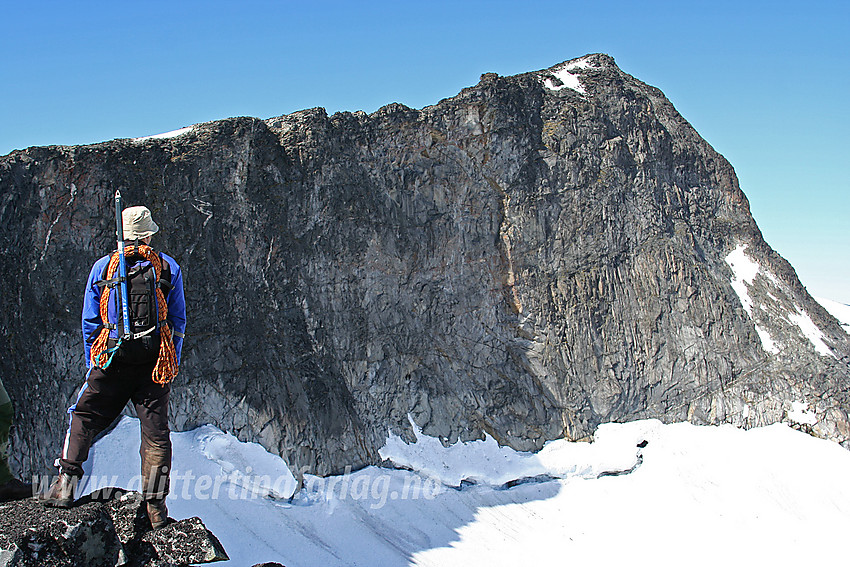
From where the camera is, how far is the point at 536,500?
2248cm

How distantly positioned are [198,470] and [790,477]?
20713mm

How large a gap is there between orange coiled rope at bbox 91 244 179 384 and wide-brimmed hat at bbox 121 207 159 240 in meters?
0.11

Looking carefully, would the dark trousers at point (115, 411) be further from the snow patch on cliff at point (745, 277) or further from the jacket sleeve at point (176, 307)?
the snow patch on cliff at point (745, 277)

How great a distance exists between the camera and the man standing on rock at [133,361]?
5836mm

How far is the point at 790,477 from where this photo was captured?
24125mm

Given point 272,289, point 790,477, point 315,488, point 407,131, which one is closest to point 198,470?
point 315,488

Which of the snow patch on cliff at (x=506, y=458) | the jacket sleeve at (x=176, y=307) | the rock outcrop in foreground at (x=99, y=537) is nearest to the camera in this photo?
the rock outcrop in foreground at (x=99, y=537)

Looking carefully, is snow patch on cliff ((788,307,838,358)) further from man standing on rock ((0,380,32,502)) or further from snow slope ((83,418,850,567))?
man standing on rock ((0,380,32,502))

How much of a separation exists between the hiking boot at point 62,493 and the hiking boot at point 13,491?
0.65 m

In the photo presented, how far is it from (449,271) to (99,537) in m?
20.5

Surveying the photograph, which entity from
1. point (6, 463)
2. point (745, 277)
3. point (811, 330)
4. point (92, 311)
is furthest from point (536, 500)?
point (92, 311)

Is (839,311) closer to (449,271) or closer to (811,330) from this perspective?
(811,330)

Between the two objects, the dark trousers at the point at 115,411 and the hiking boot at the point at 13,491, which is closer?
the dark trousers at the point at 115,411

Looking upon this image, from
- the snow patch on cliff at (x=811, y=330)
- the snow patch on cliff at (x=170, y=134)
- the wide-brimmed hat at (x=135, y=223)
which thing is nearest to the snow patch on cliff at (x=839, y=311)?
the snow patch on cliff at (x=811, y=330)
